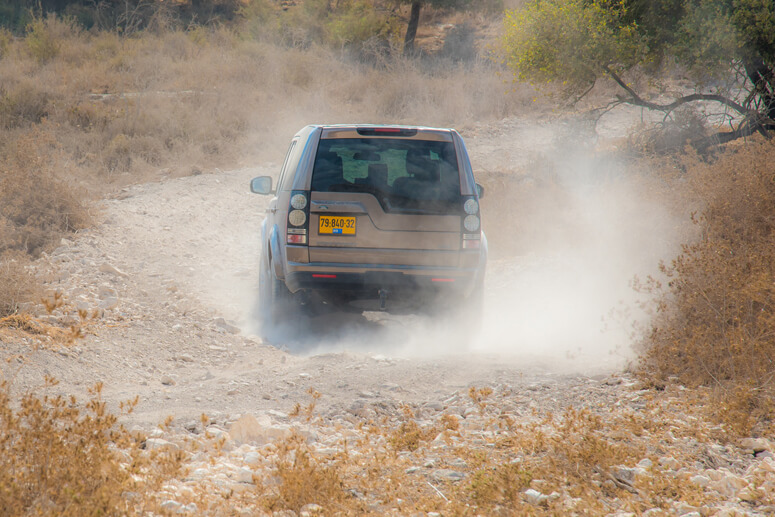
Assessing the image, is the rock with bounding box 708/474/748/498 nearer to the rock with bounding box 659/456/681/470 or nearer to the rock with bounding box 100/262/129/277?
the rock with bounding box 659/456/681/470

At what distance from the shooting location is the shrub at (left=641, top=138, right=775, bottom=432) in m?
3.92

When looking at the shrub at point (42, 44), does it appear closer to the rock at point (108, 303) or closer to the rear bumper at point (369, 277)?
the rock at point (108, 303)

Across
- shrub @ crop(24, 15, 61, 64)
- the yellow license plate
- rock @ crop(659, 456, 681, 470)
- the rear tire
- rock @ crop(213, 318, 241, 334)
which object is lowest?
rock @ crop(213, 318, 241, 334)

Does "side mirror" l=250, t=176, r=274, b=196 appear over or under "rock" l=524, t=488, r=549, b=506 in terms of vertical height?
over

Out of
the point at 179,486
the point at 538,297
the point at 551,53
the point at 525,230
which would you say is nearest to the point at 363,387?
the point at 179,486

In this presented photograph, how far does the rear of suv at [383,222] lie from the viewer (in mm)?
5270

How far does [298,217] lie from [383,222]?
2.37 feet

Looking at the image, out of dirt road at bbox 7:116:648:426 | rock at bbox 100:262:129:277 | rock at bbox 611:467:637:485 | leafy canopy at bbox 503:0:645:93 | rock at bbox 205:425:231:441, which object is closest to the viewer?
rock at bbox 611:467:637:485

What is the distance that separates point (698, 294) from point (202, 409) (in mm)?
3638

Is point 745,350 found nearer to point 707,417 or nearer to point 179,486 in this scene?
point 707,417

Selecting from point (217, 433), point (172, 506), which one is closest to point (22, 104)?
point (217, 433)

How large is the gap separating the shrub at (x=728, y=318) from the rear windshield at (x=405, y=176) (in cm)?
189

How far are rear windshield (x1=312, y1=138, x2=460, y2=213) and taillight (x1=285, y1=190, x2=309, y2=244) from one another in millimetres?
142

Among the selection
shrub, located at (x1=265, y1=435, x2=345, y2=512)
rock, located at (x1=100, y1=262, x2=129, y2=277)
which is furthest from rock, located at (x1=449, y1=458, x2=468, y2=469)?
rock, located at (x1=100, y1=262, x2=129, y2=277)
